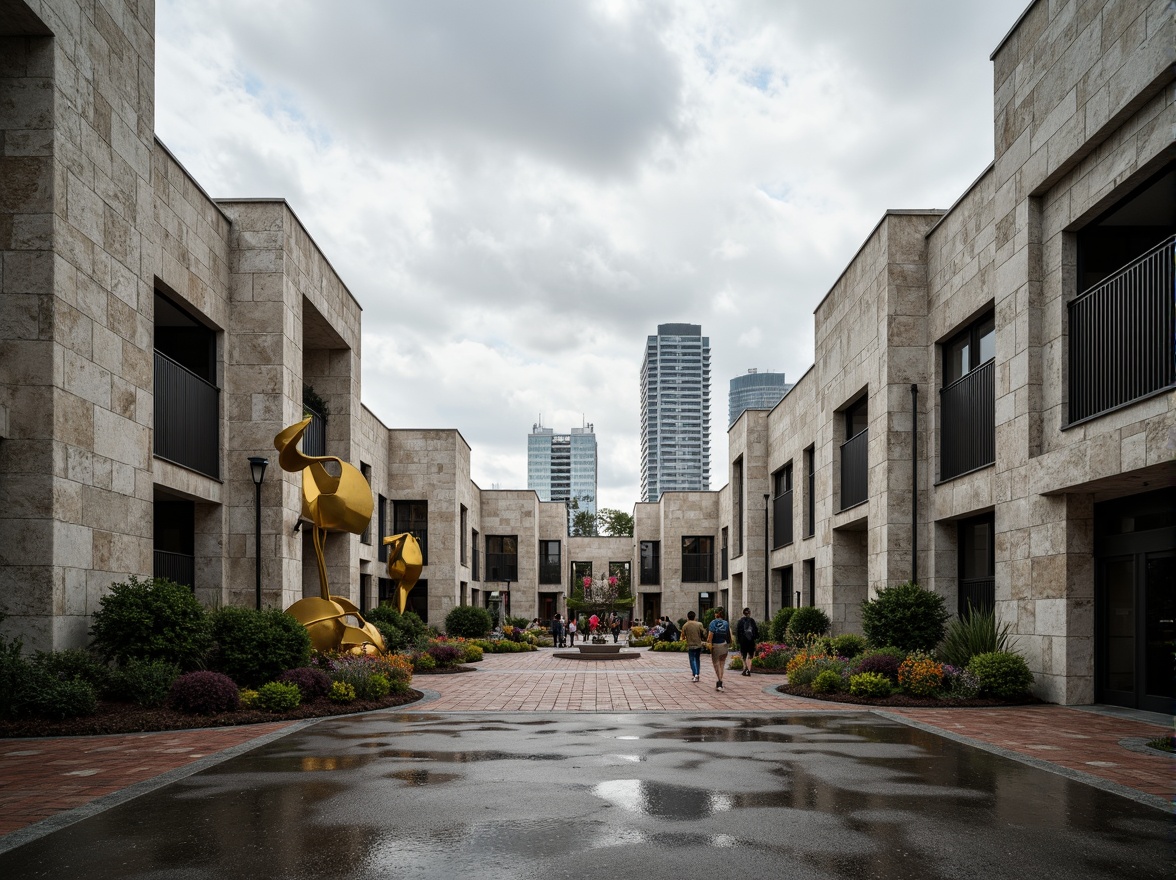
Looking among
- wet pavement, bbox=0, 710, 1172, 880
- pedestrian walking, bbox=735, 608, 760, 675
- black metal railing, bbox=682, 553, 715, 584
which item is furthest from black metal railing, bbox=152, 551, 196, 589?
black metal railing, bbox=682, 553, 715, 584

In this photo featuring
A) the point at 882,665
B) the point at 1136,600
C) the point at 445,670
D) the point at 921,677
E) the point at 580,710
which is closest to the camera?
the point at 1136,600

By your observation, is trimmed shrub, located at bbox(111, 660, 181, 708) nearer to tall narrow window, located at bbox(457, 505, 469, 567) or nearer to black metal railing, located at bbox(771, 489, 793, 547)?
black metal railing, located at bbox(771, 489, 793, 547)

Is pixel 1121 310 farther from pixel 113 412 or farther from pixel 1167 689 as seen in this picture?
pixel 113 412

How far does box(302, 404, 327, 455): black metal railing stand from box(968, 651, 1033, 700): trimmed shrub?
16903 mm

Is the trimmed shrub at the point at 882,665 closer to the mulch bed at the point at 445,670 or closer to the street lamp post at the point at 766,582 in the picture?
the mulch bed at the point at 445,670

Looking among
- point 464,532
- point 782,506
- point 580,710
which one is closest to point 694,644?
point 580,710

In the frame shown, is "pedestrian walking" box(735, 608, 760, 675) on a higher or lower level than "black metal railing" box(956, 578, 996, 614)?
lower

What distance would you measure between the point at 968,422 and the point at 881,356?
129 inches

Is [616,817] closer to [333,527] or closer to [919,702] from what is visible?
[919,702]

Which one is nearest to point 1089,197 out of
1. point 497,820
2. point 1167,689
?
point 1167,689

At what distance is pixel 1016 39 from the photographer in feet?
54.1

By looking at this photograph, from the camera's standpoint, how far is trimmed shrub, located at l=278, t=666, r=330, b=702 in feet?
48.5

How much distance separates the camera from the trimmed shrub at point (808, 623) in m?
25.5

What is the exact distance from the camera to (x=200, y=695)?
13133 millimetres
